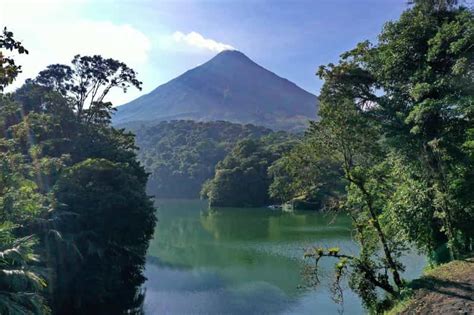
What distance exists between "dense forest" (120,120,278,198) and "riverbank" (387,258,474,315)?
Answer: 69897 millimetres

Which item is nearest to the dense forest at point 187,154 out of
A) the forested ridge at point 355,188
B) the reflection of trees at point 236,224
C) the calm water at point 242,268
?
the reflection of trees at point 236,224

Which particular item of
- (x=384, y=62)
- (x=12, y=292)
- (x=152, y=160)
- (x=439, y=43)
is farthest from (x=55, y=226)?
(x=152, y=160)

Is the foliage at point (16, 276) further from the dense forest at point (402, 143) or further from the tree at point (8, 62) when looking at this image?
the dense forest at point (402, 143)

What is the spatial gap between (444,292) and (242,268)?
1415 centimetres

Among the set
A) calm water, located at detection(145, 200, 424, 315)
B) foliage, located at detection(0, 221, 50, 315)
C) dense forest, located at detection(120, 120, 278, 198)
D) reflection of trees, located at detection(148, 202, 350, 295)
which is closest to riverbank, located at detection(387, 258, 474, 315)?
calm water, located at detection(145, 200, 424, 315)

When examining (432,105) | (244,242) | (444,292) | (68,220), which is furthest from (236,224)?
(444,292)

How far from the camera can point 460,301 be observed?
8.55 metres

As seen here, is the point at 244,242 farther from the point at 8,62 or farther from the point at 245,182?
the point at 245,182

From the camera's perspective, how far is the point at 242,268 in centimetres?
2255

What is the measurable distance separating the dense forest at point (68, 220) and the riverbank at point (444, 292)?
23.2 feet

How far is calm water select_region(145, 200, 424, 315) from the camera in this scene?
16016 millimetres

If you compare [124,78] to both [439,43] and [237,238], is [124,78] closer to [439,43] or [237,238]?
[237,238]

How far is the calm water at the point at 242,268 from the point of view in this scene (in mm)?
16016

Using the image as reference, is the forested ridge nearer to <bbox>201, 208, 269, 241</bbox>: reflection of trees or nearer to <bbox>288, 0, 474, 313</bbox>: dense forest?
<bbox>288, 0, 474, 313</bbox>: dense forest
